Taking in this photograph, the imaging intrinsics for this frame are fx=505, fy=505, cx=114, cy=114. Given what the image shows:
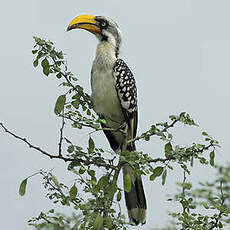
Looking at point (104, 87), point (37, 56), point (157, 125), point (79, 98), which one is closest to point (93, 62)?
point (104, 87)

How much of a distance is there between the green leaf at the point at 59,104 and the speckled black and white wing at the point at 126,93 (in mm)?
1183

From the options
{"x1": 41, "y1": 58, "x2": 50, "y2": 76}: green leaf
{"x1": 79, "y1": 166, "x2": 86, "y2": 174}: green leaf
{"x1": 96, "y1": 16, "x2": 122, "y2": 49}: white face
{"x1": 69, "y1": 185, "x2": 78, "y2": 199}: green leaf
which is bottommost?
{"x1": 69, "y1": 185, "x2": 78, "y2": 199}: green leaf

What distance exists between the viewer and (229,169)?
322cm

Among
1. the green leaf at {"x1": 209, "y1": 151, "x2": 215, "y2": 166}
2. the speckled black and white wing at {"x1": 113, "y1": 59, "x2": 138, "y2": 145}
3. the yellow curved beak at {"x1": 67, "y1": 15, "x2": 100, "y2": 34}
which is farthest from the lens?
the yellow curved beak at {"x1": 67, "y1": 15, "x2": 100, "y2": 34}

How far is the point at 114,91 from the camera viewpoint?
4.46 m

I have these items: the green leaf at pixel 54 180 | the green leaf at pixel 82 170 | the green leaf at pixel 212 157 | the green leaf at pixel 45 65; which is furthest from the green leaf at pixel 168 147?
the green leaf at pixel 45 65

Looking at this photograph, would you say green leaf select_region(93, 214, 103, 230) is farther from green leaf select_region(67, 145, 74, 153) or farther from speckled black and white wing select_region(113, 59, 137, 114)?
speckled black and white wing select_region(113, 59, 137, 114)

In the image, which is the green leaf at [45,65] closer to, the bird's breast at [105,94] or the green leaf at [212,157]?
the bird's breast at [105,94]

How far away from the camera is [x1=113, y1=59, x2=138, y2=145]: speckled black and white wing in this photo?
14.7 feet

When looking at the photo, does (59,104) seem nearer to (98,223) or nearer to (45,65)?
(45,65)

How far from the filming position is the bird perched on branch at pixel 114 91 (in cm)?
439

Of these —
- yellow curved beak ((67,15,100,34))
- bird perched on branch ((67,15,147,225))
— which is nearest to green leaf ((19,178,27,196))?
bird perched on branch ((67,15,147,225))

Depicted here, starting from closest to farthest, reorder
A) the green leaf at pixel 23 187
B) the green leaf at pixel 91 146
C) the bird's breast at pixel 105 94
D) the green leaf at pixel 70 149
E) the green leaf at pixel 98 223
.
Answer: the green leaf at pixel 98 223
the green leaf at pixel 23 187
the green leaf at pixel 91 146
the green leaf at pixel 70 149
the bird's breast at pixel 105 94

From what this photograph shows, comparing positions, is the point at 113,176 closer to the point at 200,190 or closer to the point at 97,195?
the point at 97,195
